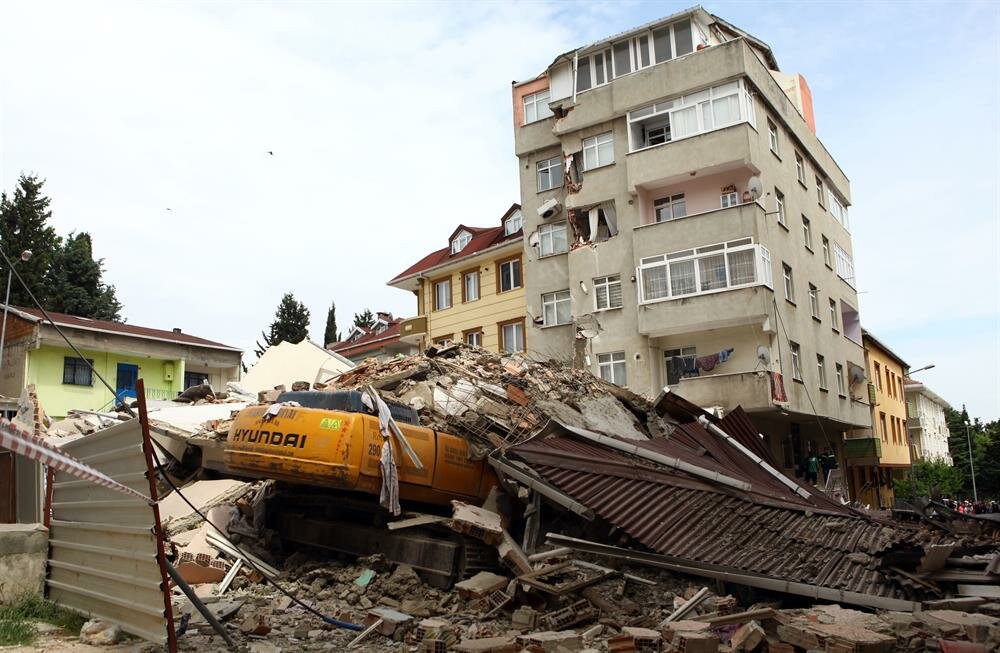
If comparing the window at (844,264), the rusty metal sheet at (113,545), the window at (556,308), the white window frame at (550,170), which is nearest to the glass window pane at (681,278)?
the window at (556,308)

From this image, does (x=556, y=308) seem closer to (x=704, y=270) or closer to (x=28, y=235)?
(x=704, y=270)

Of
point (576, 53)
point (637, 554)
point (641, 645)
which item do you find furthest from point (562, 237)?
point (641, 645)

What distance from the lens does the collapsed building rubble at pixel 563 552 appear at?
6609 mm

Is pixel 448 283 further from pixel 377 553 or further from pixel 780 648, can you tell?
pixel 780 648

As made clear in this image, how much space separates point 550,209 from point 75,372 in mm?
21138

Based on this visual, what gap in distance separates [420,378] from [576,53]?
1735cm

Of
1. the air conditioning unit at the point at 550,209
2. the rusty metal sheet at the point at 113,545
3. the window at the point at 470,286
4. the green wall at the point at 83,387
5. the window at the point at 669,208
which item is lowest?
the rusty metal sheet at the point at 113,545

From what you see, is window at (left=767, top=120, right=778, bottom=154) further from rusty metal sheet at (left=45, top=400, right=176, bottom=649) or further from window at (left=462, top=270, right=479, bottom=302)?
rusty metal sheet at (left=45, top=400, right=176, bottom=649)

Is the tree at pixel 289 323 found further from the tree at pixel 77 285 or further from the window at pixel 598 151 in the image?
the window at pixel 598 151

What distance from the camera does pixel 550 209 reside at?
26594 millimetres

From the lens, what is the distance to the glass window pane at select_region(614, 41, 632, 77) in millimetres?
24953

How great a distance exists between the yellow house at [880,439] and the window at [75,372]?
103ft

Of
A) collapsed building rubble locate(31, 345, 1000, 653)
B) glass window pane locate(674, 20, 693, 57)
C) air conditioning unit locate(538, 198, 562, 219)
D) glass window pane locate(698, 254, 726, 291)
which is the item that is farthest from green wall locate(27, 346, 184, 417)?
glass window pane locate(674, 20, 693, 57)

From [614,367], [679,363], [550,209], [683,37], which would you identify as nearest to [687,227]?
[679,363]
